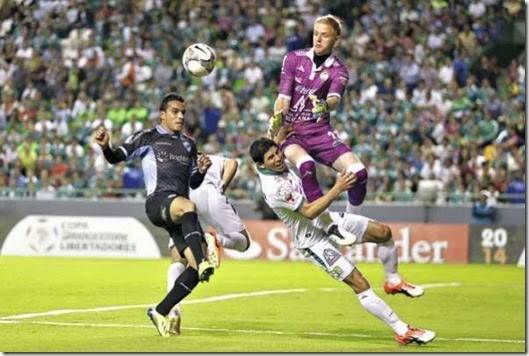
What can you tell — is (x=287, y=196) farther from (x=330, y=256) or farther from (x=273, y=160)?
(x=330, y=256)

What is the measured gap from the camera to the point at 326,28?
13922 mm

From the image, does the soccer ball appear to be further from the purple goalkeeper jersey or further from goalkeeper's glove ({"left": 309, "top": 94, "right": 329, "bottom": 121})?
goalkeeper's glove ({"left": 309, "top": 94, "right": 329, "bottom": 121})

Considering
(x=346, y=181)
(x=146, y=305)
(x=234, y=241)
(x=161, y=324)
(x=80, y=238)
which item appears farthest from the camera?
(x=80, y=238)

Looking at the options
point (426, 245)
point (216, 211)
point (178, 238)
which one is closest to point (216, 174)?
point (216, 211)

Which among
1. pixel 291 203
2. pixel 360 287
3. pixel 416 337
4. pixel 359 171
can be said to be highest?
pixel 359 171

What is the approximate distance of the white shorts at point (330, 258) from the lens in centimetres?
1206

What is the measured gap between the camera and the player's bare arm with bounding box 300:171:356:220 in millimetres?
11289

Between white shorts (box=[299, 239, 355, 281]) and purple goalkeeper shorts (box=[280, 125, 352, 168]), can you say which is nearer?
white shorts (box=[299, 239, 355, 281])

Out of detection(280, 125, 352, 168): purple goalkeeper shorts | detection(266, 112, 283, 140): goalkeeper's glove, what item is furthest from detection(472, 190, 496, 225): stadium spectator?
detection(266, 112, 283, 140): goalkeeper's glove

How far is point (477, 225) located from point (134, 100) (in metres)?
9.68

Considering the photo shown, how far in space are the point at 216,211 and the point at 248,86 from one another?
1517 centimetres

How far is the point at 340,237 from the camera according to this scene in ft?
41.6

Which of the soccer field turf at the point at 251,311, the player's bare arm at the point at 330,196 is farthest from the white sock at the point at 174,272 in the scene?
the player's bare arm at the point at 330,196

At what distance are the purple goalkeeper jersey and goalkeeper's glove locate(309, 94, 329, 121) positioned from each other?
3.0 inches
